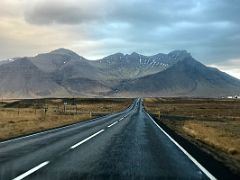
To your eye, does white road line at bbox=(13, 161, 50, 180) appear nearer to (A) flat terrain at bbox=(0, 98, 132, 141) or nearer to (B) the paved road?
(B) the paved road

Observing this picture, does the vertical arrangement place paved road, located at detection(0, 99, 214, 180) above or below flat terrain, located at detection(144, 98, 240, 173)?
above

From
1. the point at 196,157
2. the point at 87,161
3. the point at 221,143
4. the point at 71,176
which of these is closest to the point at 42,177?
the point at 71,176

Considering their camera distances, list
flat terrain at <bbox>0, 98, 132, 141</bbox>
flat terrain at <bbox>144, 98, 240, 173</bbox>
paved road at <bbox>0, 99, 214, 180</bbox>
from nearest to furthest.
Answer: paved road at <bbox>0, 99, 214, 180</bbox>, flat terrain at <bbox>144, 98, 240, 173</bbox>, flat terrain at <bbox>0, 98, 132, 141</bbox>

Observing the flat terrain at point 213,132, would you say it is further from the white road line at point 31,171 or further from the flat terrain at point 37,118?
the flat terrain at point 37,118

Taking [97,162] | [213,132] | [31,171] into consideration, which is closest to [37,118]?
[213,132]

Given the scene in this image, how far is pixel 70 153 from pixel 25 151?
1845mm

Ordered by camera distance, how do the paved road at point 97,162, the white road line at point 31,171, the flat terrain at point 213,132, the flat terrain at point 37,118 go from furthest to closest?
the flat terrain at point 37,118, the flat terrain at point 213,132, the paved road at point 97,162, the white road line at point 31,171

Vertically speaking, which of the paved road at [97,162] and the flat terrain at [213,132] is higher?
the paved road at [97,162]

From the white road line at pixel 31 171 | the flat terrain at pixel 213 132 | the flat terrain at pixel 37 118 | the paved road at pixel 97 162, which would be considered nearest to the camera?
the white road line at pixel 31 171

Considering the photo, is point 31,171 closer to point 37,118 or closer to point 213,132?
point 213,132

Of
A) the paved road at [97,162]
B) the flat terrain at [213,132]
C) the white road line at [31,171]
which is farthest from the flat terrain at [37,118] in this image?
the white road line at [31,171]

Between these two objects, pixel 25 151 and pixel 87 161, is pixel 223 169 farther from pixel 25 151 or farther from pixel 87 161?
pixel 25 151

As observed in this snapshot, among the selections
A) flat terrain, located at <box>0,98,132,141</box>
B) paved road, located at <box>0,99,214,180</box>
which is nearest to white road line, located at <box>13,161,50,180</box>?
paved road, located at <box>0,99,214,180</box>

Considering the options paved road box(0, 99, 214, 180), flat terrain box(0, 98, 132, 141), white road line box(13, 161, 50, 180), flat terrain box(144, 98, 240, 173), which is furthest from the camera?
flat terrain box(0, 98, 132, 141)
